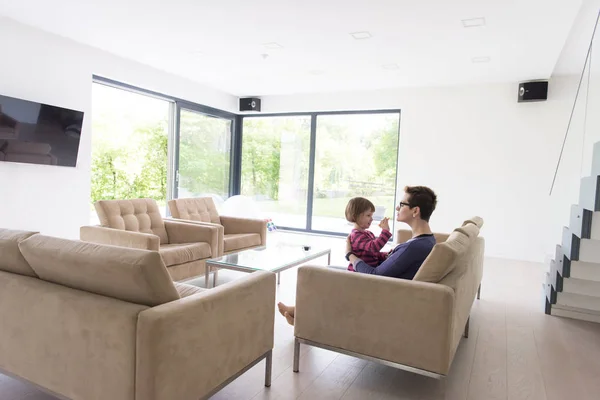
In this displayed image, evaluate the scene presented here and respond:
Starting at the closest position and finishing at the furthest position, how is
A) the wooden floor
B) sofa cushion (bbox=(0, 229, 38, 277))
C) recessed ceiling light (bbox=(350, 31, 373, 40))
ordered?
sofa cushion (bbox=(0, 229, 38, 277)) → the wooden floor → recessed ceiling light (bbox=(350, 31, 373, 40))

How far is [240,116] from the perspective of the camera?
8.34 meters

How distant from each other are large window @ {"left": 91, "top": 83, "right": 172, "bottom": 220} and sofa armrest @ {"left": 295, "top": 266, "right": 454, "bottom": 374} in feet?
16.6

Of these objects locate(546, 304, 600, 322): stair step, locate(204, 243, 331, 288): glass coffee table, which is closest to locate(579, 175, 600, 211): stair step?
locate(546, 304, 600, 322): stair step

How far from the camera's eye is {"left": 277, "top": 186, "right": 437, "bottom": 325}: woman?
221cm

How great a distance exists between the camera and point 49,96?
4.62 metres

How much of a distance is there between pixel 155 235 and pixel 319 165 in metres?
4.31

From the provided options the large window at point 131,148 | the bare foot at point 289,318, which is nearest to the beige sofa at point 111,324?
the bare foot at point 289,318

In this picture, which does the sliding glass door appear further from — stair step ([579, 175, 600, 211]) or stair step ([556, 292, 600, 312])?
stair step ([579, 175, 600, 211])

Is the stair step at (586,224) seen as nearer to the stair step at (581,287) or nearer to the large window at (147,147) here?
the stair step at (581,287)

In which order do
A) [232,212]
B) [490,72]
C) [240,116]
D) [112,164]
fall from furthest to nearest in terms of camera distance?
[240,116]
[232,212]
[112,164]
[490,72]

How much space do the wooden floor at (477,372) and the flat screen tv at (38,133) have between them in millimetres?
2932

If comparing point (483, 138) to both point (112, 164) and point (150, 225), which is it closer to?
point (150, 225)

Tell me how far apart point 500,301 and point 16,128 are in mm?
5160

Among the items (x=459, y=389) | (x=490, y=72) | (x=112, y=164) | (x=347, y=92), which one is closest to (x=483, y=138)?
(x=490, y=72)
